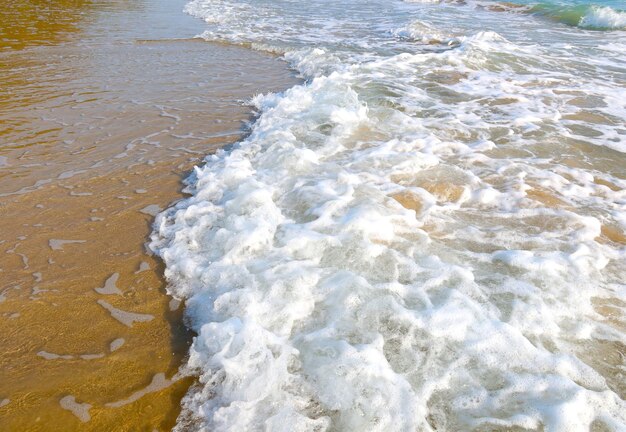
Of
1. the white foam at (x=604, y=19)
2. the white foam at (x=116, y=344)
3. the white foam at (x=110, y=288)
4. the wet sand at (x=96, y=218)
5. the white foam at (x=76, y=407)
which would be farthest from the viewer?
the white foam at (x=604, y=19)

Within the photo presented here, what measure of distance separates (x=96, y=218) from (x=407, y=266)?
2.82 meters

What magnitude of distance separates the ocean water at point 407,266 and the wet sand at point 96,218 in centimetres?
27

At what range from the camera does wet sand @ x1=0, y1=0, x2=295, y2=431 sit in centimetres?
230

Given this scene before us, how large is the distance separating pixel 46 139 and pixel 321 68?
6.04m

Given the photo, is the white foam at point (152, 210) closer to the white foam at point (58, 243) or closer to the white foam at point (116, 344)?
the white foam at point (58, 243)

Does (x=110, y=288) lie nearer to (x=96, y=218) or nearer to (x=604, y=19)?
(x=96, y=218)

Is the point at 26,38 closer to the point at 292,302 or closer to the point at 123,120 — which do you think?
the point at 123,120

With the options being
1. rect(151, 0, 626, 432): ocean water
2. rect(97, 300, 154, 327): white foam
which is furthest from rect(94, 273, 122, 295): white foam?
rect(151, 0, 626, 432): ocean water

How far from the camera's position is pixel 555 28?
50.3 feet

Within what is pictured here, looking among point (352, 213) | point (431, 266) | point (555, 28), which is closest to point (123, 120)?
point (352, 213)

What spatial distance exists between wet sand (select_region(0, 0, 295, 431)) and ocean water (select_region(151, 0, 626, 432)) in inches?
10.6

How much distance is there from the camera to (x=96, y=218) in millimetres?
3818

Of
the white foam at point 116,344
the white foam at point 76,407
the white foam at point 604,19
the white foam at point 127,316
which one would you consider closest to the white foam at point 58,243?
the white foam at point 127,316

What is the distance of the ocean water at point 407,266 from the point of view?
2232 mm
